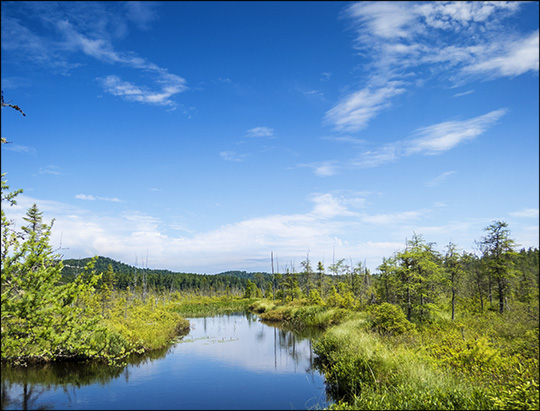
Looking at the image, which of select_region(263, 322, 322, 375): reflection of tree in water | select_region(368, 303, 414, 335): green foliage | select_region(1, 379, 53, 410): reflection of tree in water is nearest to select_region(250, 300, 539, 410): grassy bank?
select_region(368, 303, 414, 335): green foliage

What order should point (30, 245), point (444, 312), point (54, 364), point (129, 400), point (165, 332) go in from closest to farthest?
point (30, 245), point (129, 400), point (54, 364), point (444, 312), point (165, 332)

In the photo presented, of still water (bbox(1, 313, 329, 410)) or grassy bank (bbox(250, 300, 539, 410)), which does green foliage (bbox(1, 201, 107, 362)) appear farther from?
grassy bank (bbox(250, 300, 539, 410))

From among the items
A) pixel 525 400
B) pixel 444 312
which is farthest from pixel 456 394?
pixel 444 312

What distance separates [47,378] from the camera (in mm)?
15594

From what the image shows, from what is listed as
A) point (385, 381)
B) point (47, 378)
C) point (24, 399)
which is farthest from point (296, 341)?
point (24, 399)

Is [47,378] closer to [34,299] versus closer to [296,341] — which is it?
[34,299]

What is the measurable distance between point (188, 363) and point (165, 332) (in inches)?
298

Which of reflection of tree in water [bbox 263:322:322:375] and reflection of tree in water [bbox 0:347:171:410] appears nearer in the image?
reflection of tree in water [bbox 0:347:171:410]

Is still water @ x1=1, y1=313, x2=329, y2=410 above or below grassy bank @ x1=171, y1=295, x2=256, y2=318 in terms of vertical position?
above

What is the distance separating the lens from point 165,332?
87.1 feet

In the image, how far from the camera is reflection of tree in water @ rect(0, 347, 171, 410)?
13039mm

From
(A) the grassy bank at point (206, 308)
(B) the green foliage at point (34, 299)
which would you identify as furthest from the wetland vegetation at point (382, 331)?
(A) the grassy bank at point (206, 308)

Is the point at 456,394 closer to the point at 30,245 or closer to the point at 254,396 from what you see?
the point at 254,396

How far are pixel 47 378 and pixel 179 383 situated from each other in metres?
6.04
